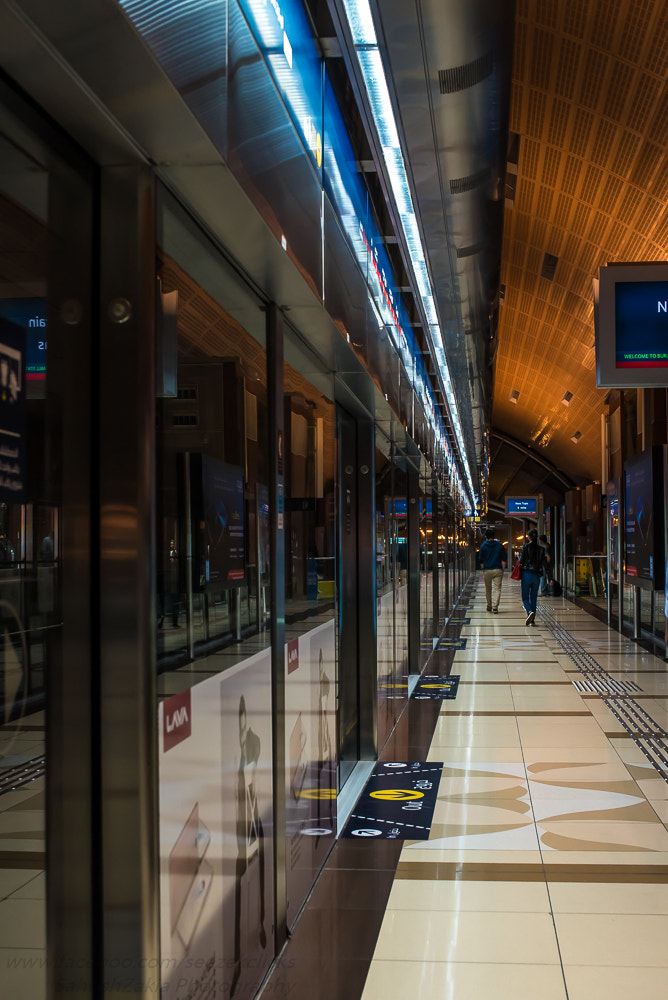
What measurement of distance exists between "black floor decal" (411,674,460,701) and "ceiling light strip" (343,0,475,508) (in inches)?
135

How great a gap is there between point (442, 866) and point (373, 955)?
0.87 m

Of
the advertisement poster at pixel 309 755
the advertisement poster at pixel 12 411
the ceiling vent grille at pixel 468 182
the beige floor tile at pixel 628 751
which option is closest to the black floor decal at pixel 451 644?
the beige floor tile at pixel 628 751

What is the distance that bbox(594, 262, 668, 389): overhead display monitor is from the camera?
7.12 m

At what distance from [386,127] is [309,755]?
2.49 m

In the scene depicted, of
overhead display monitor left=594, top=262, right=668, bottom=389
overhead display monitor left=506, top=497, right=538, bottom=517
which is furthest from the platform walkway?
overhead display monitor left=506, top=497, right=538, bottom=517

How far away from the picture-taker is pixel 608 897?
330 centimetres

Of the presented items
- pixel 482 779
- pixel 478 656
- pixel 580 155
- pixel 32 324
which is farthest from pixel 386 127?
pixel 580 155

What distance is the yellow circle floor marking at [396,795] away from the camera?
469cm

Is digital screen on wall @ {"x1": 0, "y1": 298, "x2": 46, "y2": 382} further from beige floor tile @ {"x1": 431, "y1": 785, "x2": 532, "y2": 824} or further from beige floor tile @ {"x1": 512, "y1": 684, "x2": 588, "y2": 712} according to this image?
beige floor tile @ {"x1": 512, "y1": 684, "x2": 588, "y2": 712}

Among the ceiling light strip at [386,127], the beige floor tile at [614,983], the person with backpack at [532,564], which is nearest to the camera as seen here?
the beige floor tile at [614,983]

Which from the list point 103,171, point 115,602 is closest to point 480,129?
point 103,171

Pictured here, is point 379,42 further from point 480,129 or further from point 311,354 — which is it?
point 311,354

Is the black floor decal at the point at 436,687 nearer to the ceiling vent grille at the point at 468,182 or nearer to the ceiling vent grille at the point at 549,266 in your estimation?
the ceiling vent grille at the point at 468,182

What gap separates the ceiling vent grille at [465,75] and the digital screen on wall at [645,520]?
777 cm
